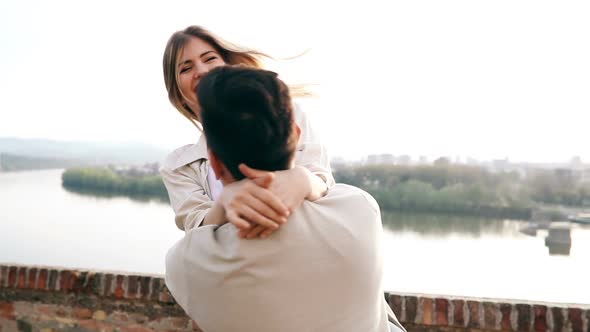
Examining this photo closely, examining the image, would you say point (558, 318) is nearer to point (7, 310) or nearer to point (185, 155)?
point (185, 155)

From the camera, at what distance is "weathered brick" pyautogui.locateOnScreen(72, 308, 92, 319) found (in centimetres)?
247

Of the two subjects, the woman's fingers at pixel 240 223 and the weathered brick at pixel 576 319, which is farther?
the weathered brick at pixel 576 319

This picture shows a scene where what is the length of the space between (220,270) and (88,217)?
1163 centimetres

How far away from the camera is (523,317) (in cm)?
199

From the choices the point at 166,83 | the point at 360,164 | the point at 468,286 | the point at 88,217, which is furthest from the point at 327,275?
the point at 88,217

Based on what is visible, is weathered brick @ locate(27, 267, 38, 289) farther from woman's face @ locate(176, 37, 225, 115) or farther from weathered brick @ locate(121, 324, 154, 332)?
woman's face @ locate(176, 37, 225, 115)

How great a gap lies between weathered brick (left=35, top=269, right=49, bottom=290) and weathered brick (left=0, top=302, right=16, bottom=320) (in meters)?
0.23

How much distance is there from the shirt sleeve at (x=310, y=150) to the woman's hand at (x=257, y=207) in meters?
0.37

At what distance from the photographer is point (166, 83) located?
1605 millimetres

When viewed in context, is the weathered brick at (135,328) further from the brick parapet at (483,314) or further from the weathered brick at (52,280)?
the brick parapet at (483,314)

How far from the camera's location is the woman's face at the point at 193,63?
5.04ft

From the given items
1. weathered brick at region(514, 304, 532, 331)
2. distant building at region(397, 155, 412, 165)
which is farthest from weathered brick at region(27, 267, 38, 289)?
distant building at region(397, 155, 412, 165)

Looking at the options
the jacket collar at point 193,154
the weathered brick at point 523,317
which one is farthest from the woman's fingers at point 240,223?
the weathered brick at point 523,317

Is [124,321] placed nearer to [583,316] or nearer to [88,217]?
[583,316]
